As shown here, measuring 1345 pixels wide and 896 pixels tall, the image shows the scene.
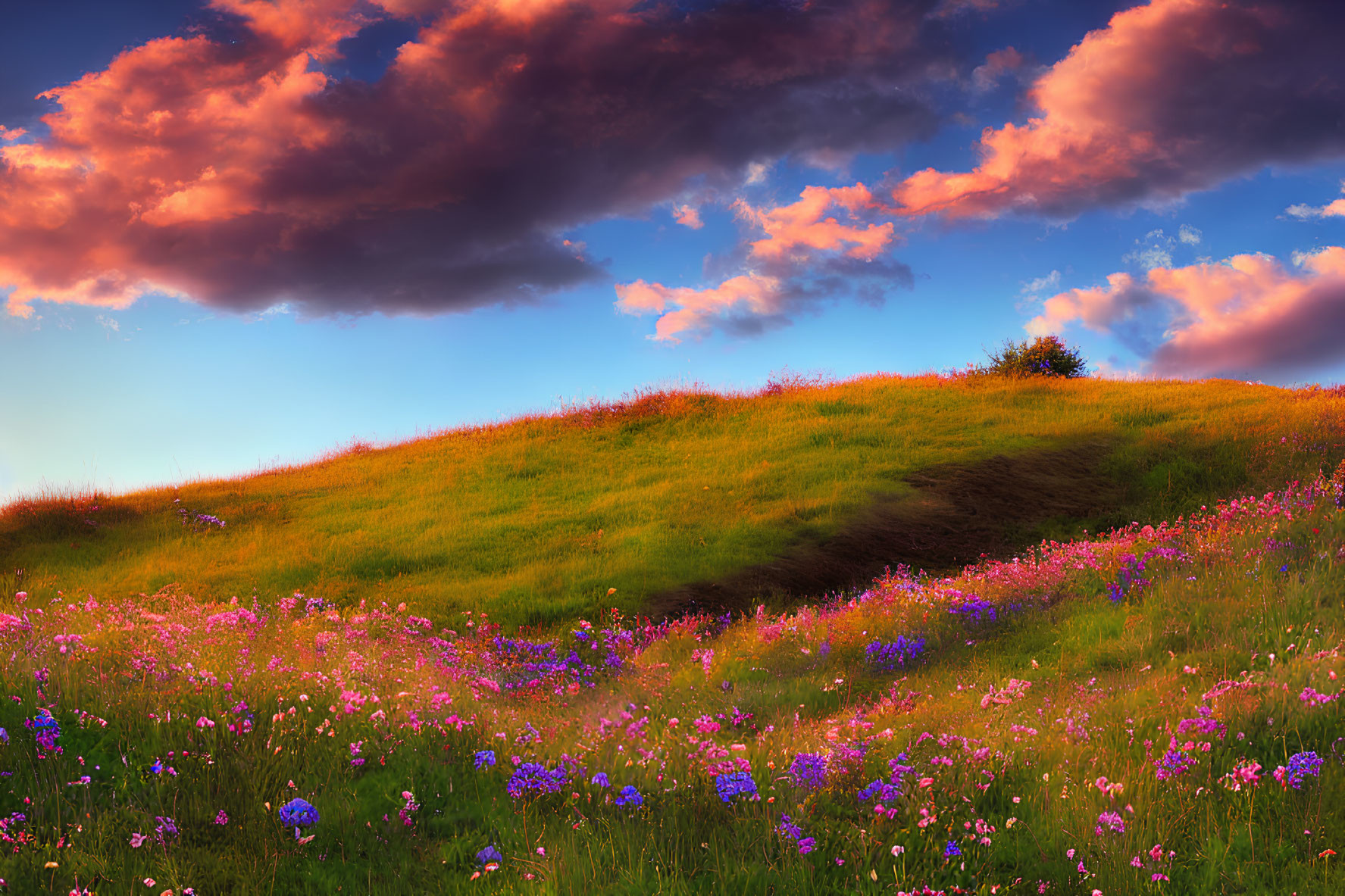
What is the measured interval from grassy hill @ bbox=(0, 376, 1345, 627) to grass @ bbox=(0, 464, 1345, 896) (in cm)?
622

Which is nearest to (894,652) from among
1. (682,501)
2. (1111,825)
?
(1111,825)

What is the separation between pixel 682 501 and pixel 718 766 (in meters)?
13.1

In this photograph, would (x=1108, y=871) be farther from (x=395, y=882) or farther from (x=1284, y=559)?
(x=1284, y=559)

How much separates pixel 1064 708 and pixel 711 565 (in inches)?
351

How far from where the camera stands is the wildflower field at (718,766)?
428cm

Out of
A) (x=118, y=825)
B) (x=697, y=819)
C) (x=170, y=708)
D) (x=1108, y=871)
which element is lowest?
(x=1108, y=871)

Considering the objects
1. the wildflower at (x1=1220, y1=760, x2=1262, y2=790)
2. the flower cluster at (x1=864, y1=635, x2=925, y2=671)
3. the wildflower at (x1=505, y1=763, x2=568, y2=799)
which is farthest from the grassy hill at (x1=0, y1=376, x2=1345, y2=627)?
the wildflower at (x1=1220, y1=760, x2=1262, y2=790)

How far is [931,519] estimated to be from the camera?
1712 centimetres

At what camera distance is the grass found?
4.28 metres

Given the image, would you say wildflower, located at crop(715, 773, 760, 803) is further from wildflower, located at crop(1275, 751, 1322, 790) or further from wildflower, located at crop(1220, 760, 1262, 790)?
wildflower, located at crop(1275, 751, 1322, 790)

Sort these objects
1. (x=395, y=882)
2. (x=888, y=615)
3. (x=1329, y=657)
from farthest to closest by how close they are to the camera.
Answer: (x=888, y=615) < (x=1329, y=657) < (x=395, y=882)

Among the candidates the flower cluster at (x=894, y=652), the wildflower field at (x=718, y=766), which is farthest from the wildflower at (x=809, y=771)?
the flower cluster at (x=894, y=652)

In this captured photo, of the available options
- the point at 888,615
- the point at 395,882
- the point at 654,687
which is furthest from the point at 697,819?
the point at 888,615

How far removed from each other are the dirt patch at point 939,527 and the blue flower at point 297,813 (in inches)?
365
